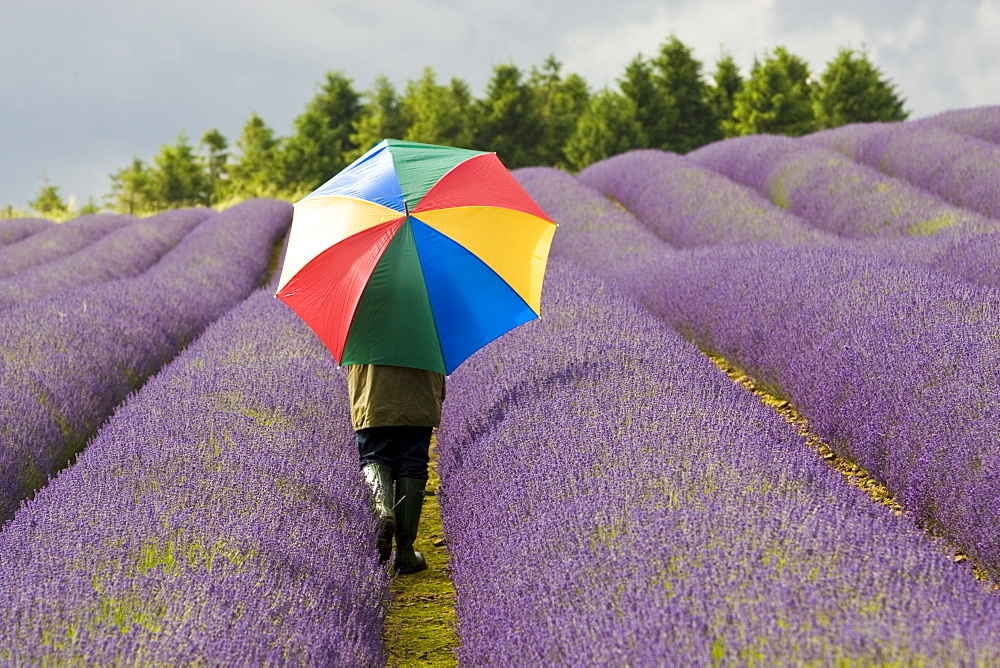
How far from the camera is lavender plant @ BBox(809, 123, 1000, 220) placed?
9.53 meters

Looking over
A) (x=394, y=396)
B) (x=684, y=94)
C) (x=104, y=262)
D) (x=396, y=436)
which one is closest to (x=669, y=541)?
(x=394, y=396)

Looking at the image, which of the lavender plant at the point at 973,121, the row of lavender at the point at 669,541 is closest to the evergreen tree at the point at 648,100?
the lavender plant at the point at 973,121

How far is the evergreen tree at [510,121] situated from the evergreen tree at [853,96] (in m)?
8.19

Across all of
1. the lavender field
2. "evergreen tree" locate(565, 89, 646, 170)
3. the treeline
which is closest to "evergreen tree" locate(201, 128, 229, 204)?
the treeline

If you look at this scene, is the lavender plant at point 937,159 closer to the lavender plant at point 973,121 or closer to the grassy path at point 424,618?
the lavender plant at point 973,121

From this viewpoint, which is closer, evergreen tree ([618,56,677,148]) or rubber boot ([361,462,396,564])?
rubber boot ([361,462,396,564])

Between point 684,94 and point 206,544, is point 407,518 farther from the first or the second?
point 684,94

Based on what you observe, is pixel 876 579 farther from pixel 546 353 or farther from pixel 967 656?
pixel 546 353

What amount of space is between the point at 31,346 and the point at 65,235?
8.54m

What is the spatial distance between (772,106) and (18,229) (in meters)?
18.3

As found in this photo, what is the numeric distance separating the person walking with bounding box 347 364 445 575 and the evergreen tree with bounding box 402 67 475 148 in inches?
919

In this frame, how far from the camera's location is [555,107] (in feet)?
99.7

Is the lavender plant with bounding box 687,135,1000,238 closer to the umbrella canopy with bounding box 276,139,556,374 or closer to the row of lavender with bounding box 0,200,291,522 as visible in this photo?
the umbrella canopy with bounding box 276,139,556,374

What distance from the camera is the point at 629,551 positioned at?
2.10 m
